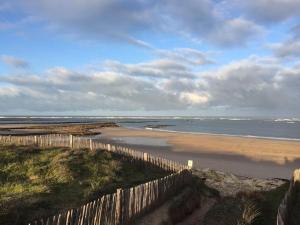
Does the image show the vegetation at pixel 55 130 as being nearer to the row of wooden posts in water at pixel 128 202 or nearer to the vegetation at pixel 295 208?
the row of wooden posts in water at pixel 128 202

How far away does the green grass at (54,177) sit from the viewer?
1217cm

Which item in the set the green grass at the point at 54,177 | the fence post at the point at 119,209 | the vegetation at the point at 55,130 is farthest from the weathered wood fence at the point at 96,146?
the vegetation at the point at 55,130

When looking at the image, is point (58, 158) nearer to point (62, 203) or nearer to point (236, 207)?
point (62, 203)

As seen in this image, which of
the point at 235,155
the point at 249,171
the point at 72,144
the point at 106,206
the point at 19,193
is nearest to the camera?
the point at 106,206

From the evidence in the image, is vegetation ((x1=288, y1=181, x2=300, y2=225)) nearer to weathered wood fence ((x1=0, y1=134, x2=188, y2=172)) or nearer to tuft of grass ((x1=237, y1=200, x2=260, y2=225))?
tuft of grass ((x1=237, y1=200, x2=260, y2=225))

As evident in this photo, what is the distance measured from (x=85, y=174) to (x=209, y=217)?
6.00 meters

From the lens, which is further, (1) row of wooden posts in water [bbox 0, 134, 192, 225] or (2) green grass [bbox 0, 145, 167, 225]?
(2) green grass [bbox 0, 145, 167, 225]

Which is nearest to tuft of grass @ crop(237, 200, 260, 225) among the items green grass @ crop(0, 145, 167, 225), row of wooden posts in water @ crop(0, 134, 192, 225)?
row of wooden posts in water @ crop(0, 134, 192, 225)

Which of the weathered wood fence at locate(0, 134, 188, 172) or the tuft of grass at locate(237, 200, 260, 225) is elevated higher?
the weathered wood fence at locate(0, 134, 188, 172)

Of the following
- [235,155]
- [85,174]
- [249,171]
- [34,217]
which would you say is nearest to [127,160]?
[85,174]

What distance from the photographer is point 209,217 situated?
582 inches

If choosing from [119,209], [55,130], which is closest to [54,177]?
[119,209]

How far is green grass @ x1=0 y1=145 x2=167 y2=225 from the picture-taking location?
12172mm

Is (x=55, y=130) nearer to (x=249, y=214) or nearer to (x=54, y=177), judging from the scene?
(x=54, y=177)
